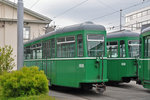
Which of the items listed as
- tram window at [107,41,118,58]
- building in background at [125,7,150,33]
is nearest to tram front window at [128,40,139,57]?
tram window at [107,41,118,58]

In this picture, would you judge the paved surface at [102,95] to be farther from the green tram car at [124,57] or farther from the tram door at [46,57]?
the green tram car at [124,57]

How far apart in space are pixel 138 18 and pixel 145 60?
191 ft

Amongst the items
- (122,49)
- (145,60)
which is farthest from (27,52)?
(145,60)

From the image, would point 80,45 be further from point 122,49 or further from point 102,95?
point 122,49

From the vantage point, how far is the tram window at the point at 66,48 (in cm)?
1234

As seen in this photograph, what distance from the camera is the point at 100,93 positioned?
12.9m

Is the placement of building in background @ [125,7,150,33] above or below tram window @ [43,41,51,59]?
above

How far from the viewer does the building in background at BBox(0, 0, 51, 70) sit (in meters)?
30.7

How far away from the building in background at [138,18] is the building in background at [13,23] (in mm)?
34973

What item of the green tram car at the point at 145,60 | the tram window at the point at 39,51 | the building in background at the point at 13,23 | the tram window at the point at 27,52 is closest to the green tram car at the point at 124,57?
the green tram car at the point at 145,60

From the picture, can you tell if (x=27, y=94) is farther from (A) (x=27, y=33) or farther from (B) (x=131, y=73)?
(A) (x=27, y=33)

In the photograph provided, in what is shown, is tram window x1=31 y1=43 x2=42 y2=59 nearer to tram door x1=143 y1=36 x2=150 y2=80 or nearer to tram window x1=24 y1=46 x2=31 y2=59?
tram window x1=24 y1=46 x2=31 y2=59

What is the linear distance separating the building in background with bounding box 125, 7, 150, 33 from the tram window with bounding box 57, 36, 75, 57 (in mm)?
51347

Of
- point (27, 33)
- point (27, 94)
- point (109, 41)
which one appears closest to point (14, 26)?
point (27, 33)
